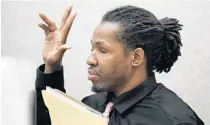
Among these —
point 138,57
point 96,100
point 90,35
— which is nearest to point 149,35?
point 138,57

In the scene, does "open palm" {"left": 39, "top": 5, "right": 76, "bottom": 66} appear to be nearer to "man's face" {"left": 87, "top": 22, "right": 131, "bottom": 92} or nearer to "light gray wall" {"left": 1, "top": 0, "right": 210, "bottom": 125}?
"man's face" {"left": 87, "top": 22, "right": 131, "bottom": 92}

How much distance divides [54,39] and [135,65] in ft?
0.91

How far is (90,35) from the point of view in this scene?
141cm

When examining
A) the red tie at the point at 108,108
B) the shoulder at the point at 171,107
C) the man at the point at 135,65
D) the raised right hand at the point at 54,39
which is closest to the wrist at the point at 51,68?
the raised right hand at the point at 54,39

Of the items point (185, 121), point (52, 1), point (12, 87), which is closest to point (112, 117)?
point (185, 121)

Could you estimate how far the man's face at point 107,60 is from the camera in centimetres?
93

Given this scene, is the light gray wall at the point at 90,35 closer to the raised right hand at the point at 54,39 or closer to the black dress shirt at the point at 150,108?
the raised right hand at the point at 54,39

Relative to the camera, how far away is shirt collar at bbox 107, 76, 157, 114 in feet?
3.09

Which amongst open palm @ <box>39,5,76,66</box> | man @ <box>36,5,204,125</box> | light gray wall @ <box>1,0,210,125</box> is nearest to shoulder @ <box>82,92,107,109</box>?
man @ <box>36,5,204,125</box>

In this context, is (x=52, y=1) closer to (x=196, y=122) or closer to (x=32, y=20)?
(x=32, y=20)

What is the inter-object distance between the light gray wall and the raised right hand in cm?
28

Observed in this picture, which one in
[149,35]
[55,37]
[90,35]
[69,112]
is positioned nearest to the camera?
[69,112]

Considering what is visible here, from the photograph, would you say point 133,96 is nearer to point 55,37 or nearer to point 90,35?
point 55,37

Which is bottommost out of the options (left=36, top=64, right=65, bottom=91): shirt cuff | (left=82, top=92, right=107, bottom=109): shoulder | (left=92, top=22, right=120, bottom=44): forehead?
(left=82, top=92, right=107, bottom=109): shoulder
